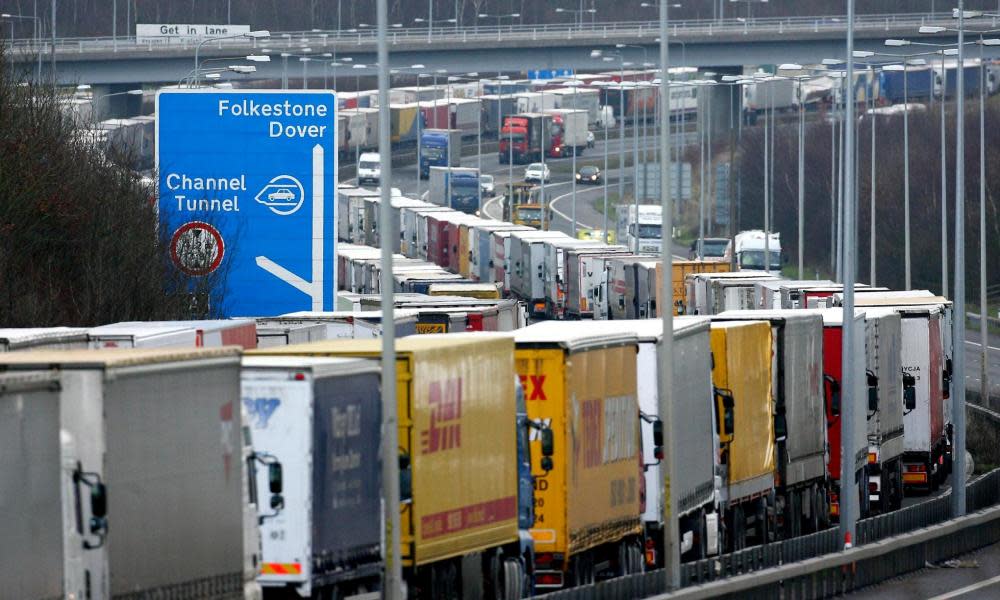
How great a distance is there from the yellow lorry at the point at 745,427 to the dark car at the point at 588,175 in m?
106

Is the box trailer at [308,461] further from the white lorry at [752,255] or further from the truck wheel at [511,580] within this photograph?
the white lorry at [752,255]

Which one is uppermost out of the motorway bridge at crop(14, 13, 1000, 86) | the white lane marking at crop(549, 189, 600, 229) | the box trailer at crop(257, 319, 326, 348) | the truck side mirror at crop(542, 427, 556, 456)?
the motorway bridge at crop(14, 13, 1000, 86)

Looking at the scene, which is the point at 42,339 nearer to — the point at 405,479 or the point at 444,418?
the point at 444,418

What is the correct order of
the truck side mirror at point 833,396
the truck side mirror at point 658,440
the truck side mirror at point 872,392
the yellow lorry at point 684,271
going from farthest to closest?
the yellow lorry at point 684,271 < the truck side mirror at point 872,392 < the truck side mirror at point 833,396 < the truck side mirror at point 658,440

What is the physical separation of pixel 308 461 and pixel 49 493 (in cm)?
341

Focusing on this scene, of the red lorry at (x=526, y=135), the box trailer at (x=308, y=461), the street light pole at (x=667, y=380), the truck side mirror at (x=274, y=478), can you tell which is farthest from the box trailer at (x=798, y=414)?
the red lorry at (x=526, y=135)

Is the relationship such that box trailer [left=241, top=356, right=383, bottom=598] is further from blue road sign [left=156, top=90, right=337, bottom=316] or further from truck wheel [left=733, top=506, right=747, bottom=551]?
blue road sign [left=156, top=90, right=337, bottom=316]

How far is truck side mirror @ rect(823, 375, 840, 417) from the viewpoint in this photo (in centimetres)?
3300

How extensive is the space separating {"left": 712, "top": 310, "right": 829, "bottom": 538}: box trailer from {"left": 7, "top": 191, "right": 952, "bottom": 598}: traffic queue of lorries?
0.19ft

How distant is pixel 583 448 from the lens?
2244 cm

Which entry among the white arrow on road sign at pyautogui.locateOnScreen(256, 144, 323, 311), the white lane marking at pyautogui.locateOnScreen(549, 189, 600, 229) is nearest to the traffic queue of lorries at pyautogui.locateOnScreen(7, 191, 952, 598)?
the white arrow on road sign at pyautogui.locateOnScreen(256, 144, 323, 311)

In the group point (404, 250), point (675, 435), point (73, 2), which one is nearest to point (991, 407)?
point (675, 435)

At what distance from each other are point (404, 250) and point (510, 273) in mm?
17094

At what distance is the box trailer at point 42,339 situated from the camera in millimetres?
21562
